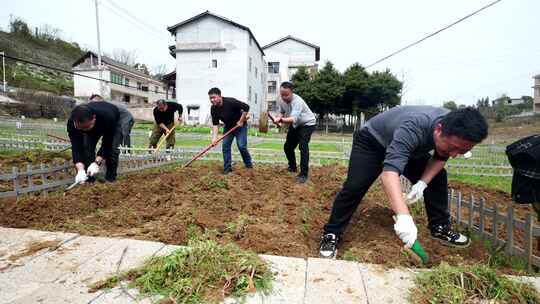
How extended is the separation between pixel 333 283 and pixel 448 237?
1381 mm

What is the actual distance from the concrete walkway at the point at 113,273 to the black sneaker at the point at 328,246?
271mm

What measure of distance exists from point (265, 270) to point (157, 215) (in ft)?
5.57

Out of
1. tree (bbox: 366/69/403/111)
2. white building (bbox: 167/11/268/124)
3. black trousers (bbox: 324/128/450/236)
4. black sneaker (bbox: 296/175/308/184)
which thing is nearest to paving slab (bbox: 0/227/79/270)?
black trousers (bbox: 324/128/450/236)

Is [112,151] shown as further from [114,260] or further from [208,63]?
[208,63]

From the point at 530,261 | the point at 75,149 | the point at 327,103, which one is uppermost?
the point at 327,103

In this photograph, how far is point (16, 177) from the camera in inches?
137

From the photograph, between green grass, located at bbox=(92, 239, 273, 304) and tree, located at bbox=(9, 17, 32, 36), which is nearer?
green grass, located at bbox=(92, 239, 273, 304)

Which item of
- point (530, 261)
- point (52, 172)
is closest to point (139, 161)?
point (52, 172)

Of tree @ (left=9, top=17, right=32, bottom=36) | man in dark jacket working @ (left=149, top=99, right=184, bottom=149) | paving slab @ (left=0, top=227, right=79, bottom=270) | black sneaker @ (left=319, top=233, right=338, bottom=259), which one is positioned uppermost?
tree @ (left=9, top=17, right=32, bottom=36)

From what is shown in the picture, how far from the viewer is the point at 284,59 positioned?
35500mm

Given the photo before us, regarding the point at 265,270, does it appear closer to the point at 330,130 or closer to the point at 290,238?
the point at 290,238

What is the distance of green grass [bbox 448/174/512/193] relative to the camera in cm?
547

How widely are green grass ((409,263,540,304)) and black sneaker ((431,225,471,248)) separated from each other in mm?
781

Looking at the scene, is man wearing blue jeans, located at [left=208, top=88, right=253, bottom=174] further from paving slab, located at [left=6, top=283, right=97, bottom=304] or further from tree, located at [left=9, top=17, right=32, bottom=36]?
tree, located at [left=9, top=17, right=32, bottom=36]
